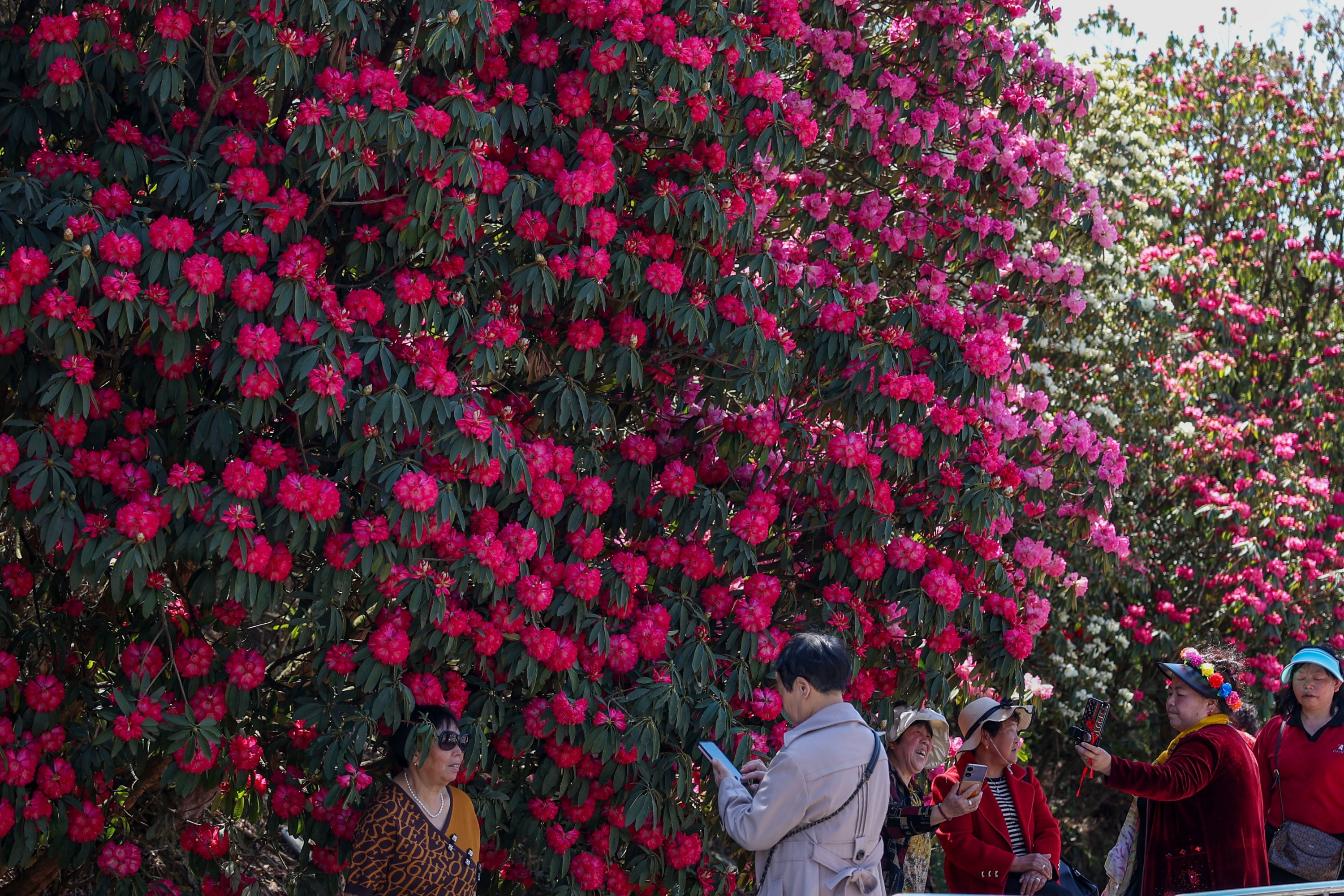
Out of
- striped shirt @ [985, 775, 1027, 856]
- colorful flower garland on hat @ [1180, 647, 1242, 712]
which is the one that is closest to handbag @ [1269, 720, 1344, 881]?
colorful flower garland on hat @ [1180, 647, 1242, 712]

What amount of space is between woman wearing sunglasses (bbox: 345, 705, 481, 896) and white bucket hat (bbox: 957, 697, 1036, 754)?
5.50ft

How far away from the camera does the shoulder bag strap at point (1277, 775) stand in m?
4.62

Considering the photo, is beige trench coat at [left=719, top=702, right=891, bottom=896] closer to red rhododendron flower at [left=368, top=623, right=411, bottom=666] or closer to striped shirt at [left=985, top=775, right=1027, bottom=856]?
red rhododendron flower at [left=368, top=623, right=411, bottom=666]

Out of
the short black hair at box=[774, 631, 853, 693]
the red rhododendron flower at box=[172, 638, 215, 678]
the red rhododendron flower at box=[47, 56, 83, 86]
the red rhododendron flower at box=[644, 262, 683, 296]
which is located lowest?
the red rhododendron flower at box=[172, 638, 215, 678]

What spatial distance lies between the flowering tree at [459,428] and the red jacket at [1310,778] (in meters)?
0.99

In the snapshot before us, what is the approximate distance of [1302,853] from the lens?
4.54m

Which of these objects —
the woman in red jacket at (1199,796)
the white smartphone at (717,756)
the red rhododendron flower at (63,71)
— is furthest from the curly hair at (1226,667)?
the red rhododendron flower at (63,71)

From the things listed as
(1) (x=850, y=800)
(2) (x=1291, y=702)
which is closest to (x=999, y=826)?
(2) (x=1291, y=702)

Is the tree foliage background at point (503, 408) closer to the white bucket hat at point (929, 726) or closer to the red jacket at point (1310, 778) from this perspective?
the white bucket hat at point (929, 726)

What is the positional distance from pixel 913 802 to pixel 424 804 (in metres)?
1.56

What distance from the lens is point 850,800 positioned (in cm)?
297

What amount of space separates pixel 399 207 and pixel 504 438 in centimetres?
76

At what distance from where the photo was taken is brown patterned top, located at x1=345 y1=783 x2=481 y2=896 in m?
3.39

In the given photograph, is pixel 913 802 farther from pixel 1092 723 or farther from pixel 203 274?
pixel 203 274
